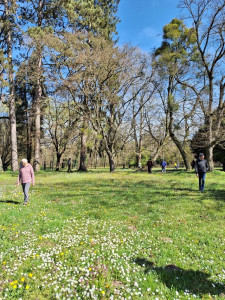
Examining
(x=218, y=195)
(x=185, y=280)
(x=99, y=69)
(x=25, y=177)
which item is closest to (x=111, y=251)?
(x=185, y=280)

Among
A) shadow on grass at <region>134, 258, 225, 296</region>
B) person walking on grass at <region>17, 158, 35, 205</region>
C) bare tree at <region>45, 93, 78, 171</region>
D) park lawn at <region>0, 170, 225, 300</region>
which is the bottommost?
shadow on grass at <region>134, 258, 225, 296</region>

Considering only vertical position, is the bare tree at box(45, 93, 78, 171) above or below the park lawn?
above

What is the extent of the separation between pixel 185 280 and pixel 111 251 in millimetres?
1779

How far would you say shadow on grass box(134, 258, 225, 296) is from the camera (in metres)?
3.69

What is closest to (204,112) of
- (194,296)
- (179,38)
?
(179,38)

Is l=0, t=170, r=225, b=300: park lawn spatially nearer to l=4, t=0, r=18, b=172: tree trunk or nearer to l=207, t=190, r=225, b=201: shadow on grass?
l=207, t=190, r=225, b=201: shadow on grass

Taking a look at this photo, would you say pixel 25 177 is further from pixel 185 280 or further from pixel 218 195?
pixel 218 195

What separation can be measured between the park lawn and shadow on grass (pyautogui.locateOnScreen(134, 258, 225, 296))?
0.02 meters

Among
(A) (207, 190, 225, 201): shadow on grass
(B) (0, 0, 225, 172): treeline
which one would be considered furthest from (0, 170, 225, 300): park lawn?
(B) (0, 0, 225, 172): treeline

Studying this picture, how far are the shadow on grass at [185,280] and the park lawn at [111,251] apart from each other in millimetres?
18

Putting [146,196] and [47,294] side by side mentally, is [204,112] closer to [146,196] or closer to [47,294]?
[146,196]

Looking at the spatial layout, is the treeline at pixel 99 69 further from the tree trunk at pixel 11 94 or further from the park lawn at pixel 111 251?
the park lawn at pixel 111 251

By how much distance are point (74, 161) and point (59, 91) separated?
3626cm

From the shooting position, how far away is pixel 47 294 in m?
3.41
